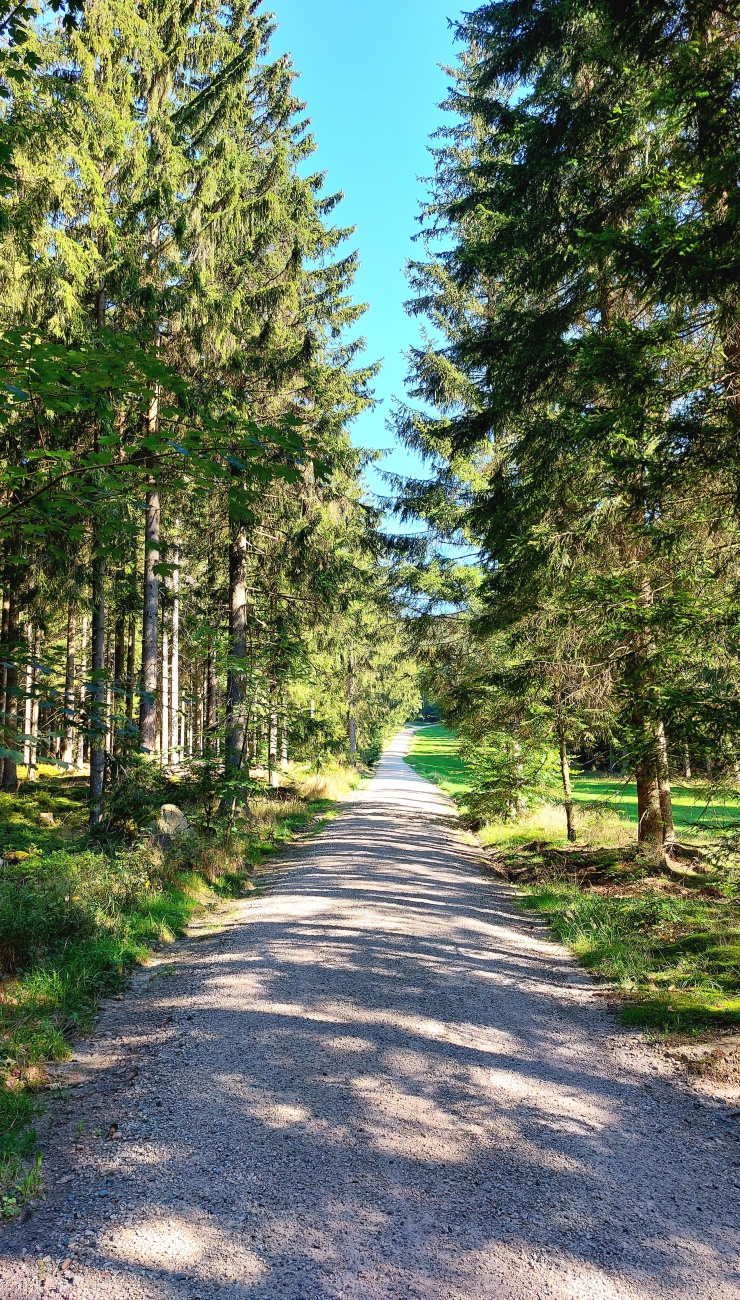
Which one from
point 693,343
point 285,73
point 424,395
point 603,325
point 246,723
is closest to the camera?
point 693,343

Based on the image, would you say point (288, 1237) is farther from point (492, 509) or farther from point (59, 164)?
point (59, 164)

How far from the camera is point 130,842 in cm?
898

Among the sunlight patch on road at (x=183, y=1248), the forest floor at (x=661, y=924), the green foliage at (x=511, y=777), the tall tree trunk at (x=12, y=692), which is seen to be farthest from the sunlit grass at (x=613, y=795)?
the tall tree trunk at (x=12, y=692)

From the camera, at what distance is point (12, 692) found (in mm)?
2898

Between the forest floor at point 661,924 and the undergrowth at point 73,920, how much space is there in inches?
156

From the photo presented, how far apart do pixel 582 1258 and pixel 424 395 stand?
15.2 m

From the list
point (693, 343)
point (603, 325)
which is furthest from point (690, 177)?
point (603, 325)

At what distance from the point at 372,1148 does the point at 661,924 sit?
480 cm

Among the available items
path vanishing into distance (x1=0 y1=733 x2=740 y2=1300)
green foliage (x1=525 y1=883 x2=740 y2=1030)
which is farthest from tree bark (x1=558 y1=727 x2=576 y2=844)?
path vanishing into distance (x1=0 y1=733 x2=740 y2=1300)

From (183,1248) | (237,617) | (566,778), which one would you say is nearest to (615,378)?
(183,1248)

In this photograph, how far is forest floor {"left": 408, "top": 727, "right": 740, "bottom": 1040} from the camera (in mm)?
4812

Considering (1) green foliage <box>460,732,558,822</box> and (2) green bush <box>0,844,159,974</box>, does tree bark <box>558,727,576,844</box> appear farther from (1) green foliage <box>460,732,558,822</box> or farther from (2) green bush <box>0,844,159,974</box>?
(2) green bush <box>0,844,159,974</box>

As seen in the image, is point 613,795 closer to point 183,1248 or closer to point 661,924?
point 661,924

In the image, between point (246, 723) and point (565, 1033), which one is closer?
point (565, 1033)
